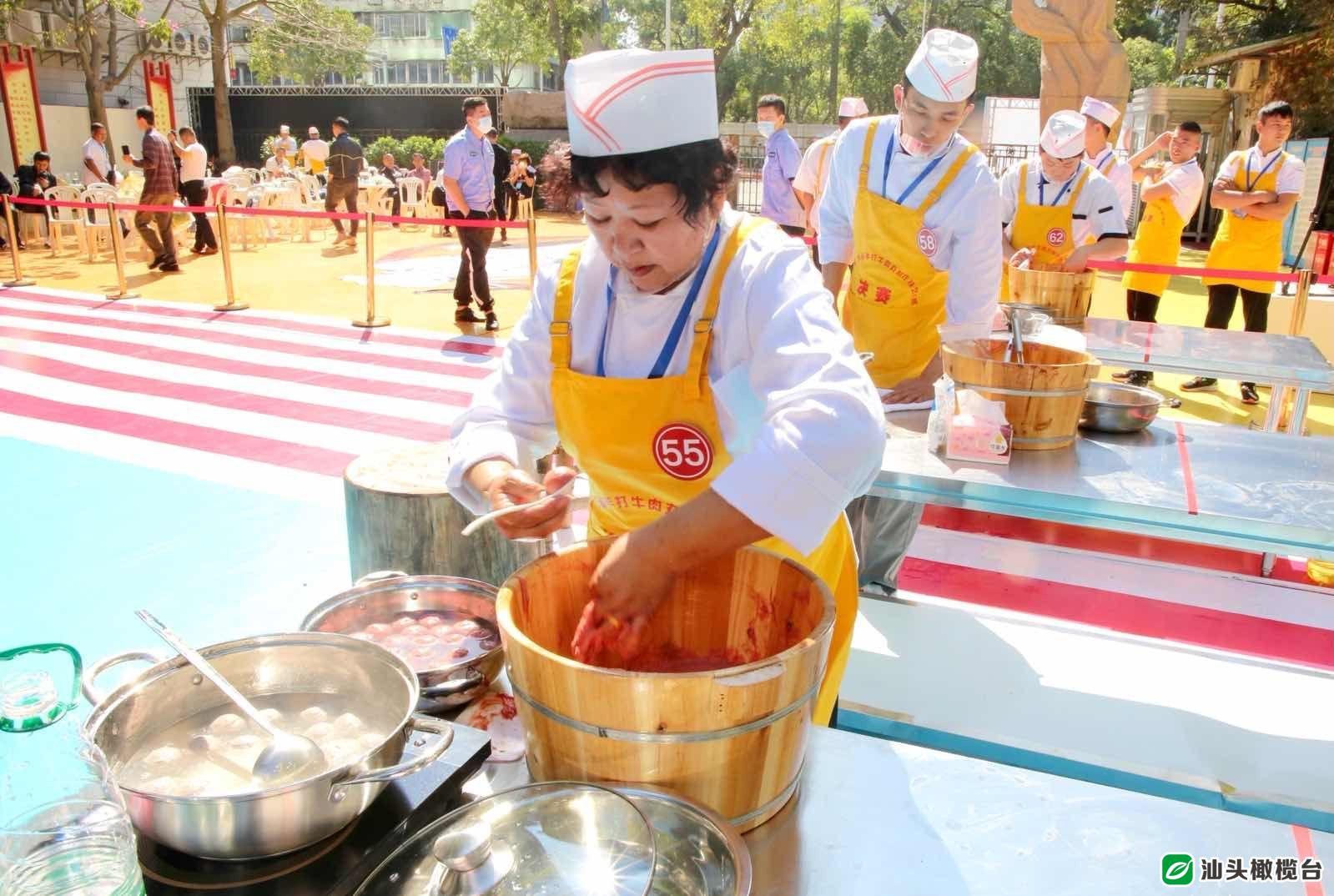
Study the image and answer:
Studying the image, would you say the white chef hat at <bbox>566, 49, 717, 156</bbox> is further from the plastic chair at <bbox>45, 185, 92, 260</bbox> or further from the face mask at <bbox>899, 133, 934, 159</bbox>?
the plastic chair at <bbox>45, 185, 92, 260</bbox>

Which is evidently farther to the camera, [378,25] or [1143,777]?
[378,25]

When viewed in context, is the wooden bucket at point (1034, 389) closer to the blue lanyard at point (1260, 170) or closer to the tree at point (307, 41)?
the blue lanyard at point (1260, 170)

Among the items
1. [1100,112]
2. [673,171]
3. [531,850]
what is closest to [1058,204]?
[1100,112]

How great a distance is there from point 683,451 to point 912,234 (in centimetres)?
204

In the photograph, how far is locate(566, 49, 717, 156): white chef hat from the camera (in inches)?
48.9

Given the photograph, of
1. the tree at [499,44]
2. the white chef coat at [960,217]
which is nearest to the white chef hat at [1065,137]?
the white chef coat at [960,217]

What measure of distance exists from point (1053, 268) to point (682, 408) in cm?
357

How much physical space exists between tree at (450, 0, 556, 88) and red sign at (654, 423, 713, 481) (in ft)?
116

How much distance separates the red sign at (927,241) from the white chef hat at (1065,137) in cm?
176

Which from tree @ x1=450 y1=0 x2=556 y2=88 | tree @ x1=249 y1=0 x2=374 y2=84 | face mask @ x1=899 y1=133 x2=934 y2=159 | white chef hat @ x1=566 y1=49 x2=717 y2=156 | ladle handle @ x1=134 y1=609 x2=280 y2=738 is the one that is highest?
tree @ x1=450 y1=0 x2=556 y2=88

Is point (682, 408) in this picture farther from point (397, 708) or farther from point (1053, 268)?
point (1053, 268)

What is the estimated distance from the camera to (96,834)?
862mm

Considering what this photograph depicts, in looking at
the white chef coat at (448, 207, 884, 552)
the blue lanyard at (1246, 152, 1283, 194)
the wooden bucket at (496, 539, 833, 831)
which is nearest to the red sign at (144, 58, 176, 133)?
the blue lanyard at (1246, 152, 1283, 194)

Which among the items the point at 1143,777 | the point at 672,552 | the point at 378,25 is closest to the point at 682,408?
the point at 672,552
